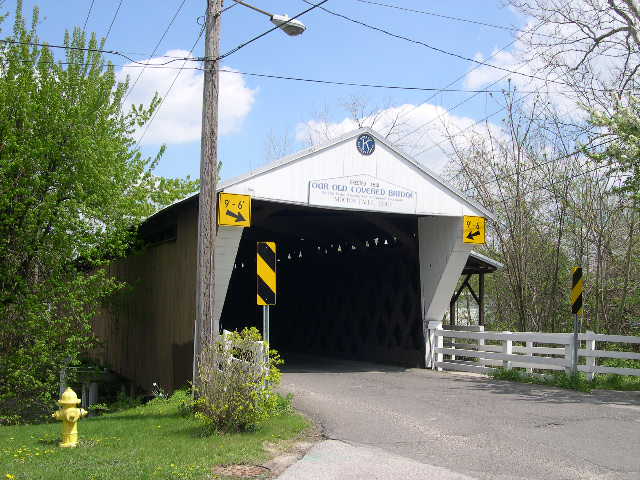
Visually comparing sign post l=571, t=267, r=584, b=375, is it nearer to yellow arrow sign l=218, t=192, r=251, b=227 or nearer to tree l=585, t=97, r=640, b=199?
tree l=585, t=97, r=640, b=199

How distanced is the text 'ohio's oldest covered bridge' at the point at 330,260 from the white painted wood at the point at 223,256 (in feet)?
0.06

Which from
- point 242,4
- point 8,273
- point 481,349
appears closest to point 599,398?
point 481,349

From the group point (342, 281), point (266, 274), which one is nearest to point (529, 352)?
point (266, 274)

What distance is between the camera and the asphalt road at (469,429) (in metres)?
6.42

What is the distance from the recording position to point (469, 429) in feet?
26.8

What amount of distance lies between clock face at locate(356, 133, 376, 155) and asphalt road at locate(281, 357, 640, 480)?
14.4 ft

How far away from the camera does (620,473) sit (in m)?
6.15

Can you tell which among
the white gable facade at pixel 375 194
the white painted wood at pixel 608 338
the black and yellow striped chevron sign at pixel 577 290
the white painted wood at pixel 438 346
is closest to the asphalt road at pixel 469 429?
the white painted wood at pixel 608 338

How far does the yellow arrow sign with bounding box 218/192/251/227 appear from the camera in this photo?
1159 centimetres

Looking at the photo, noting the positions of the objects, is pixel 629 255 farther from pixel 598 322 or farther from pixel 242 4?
pixel 242 4

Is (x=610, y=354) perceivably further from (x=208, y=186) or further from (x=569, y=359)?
(x=208, y=186)

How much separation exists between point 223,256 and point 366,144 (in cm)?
366

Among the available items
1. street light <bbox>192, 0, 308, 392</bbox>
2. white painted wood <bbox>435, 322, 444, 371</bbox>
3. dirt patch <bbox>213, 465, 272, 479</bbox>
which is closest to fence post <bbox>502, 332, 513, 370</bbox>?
white painted wood <bbox>435, 322, 444, 371</bbox>

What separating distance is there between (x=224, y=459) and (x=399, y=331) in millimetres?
10428
